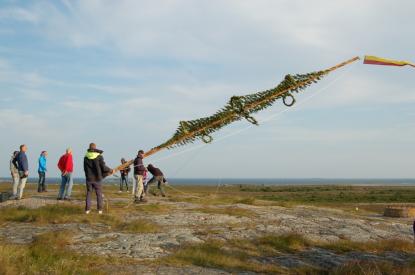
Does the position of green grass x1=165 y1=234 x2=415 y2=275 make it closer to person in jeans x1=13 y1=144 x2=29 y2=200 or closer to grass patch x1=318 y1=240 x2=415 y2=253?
grass patch x1=318 y1=240 x2=415 y2=253

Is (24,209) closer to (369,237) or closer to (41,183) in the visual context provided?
(41,183)

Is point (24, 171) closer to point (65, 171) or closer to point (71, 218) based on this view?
point (65, 171)

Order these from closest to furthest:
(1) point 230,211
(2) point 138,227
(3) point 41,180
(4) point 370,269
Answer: (4) point 370,269 < (2) point 138,227 < (1) point 230,211 < (3) point 41,180

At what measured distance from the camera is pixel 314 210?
20484 millimetres

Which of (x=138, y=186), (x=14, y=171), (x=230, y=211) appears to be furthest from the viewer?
(x=14, y=171)

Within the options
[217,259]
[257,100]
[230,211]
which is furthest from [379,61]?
[230,211]

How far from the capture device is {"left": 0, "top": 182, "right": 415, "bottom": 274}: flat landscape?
31.3 feet

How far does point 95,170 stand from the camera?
49.7 ft

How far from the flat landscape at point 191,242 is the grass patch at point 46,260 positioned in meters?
0.02

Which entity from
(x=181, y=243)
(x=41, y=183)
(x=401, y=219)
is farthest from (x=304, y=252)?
(x=41, y=183)

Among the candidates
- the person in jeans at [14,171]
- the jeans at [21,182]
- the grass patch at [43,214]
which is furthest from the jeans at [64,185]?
the grass patch at [43,214]

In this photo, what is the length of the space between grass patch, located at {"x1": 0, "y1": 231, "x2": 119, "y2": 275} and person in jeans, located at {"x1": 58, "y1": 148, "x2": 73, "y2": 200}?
8.12 m

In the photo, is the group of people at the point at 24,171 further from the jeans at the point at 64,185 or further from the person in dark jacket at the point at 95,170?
the person in dark jacket at the point at 95,170

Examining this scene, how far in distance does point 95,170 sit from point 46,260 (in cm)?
637
